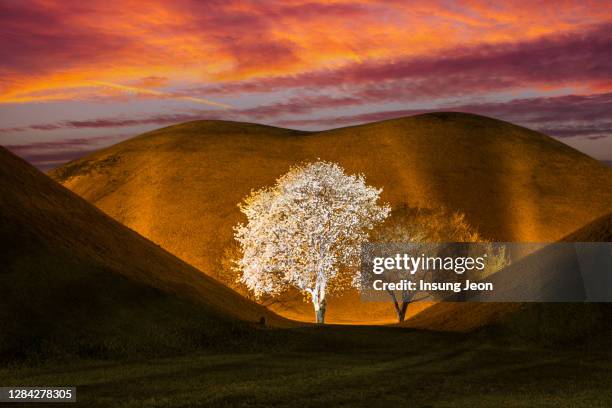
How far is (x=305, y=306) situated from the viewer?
105562 mm

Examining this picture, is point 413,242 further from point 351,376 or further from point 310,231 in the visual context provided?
point 351,376

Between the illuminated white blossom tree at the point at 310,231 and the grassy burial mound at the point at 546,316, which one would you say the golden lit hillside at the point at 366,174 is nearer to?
the illuminated white blossom tree at the point at 310,231

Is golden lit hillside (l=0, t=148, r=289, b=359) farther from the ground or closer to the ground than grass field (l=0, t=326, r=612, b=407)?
farther from the ground

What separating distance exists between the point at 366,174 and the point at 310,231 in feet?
241

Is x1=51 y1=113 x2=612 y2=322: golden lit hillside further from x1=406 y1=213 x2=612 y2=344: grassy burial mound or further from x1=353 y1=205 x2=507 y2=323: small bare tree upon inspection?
x1=406 y1=213 x2=612 y2=344: grassy burial mound

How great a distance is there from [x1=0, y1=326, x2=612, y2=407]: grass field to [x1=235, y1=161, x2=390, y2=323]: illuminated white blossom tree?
88.6ft

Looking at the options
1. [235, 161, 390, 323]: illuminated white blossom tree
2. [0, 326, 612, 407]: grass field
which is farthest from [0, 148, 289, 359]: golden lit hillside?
[235, 161, 390, 323]: illuminated white blossom tree

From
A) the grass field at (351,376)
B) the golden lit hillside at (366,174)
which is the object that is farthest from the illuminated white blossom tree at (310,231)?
the golden lit hillside at (366,174)

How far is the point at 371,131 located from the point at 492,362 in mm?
136273

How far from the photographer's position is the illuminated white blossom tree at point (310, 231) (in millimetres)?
71188

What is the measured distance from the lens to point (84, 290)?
44.2 meters

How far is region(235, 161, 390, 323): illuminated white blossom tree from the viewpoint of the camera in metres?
71.2

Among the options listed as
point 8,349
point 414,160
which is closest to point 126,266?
point 8,349

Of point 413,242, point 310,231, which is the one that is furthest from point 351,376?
point 413,242
